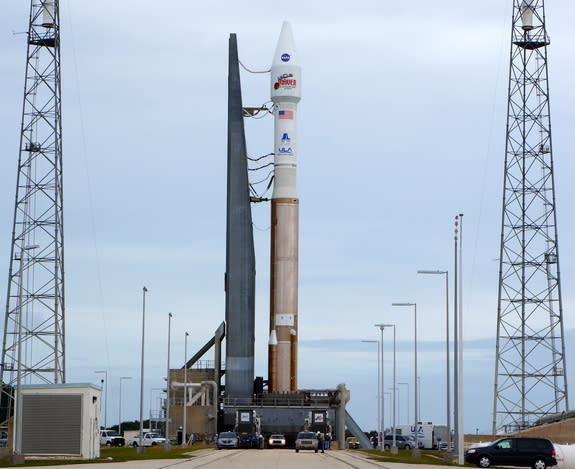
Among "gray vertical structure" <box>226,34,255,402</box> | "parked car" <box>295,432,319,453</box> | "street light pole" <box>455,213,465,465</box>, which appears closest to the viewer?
"street light pole" <box>455,213,465,465</box>

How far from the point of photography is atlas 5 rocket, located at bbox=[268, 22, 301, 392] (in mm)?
91188

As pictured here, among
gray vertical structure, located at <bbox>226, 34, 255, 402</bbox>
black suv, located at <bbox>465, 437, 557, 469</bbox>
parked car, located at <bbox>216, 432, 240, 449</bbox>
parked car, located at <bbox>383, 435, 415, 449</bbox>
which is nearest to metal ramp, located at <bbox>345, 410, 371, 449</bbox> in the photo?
parked car, located at <bbox>383, 435, 415, 449</bbox>

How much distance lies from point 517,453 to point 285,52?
149ft

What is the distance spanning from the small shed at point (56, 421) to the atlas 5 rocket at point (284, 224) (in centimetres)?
3656

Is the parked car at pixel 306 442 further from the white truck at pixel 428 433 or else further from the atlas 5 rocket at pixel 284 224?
the white truck at pixel 428 433

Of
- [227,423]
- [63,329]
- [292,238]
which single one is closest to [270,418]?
[227,423]

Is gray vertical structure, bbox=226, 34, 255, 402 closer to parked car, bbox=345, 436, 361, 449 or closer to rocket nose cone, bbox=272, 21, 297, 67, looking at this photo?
rocket nose cone, bbox=272, 21, 297, 67

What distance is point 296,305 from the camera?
301 ft

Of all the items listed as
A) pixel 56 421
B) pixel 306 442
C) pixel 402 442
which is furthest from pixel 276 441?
pixel 56 421

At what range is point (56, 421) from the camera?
182 feet

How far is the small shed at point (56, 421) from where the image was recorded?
55156 mm

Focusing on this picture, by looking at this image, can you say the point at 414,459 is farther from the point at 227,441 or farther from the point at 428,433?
the point at 428,433

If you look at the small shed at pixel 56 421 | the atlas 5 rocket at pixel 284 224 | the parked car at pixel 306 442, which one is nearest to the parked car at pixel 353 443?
the atlas 5 rocket at pixel 284 224

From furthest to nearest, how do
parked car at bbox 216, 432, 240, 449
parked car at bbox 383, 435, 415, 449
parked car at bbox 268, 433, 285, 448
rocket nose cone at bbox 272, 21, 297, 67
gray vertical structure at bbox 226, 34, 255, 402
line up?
parked car at bbox 383, 435, 415, 449 < gray vertical structure at bbox 226, 34, 255, 402 < rocket nose cone at bbox 272, 21, 297, 67 < parked car at bbox 268, 433, 285, 448 < parked car at bbox 216, 432, 240, 449
